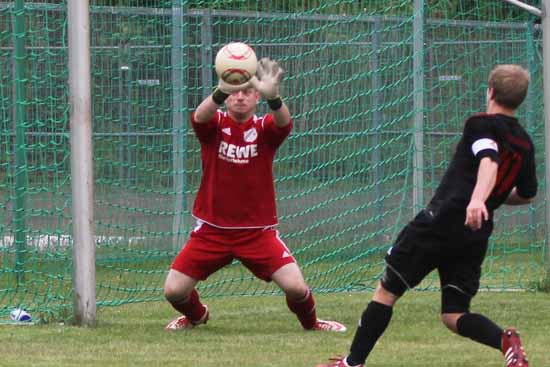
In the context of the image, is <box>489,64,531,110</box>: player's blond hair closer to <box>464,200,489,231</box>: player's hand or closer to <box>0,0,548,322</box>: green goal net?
<box>464,200,489,231</box>: player's hand

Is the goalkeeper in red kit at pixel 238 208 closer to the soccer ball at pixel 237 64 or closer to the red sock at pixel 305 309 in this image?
the red sock at pixel 305 309

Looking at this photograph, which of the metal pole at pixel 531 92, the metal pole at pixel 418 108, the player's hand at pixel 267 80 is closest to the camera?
the player's hand at pixel 267 80

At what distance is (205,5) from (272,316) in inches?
139

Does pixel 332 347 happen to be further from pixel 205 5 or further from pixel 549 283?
pixel 205 5

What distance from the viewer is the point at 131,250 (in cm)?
1038

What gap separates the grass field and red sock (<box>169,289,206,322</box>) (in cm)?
9

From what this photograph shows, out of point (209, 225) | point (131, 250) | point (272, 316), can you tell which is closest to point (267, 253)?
point (209, 225)

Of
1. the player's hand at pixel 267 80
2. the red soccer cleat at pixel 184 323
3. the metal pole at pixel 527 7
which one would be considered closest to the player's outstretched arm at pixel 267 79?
the player's hand at pixel 267 80

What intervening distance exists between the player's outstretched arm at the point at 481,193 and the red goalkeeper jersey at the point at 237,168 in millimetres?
2010

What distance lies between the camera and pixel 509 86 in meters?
6.42

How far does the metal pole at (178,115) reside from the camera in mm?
10398

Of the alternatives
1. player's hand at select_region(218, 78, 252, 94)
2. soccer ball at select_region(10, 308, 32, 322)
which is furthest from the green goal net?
player's hand at select_region(218, 78, 252, 94)

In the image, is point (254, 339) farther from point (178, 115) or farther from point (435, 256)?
point (178, 115)

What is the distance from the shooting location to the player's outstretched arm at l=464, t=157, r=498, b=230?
6070 mm
